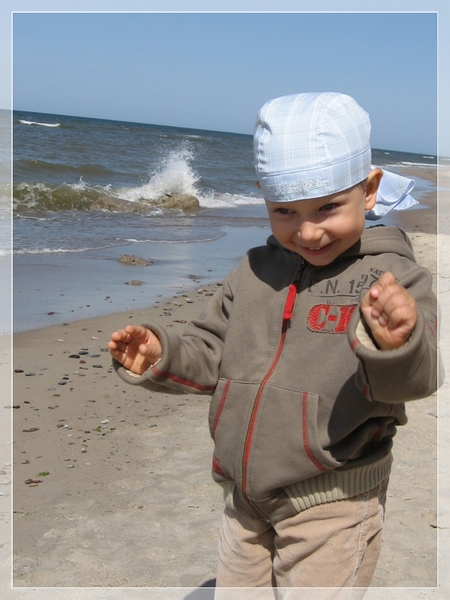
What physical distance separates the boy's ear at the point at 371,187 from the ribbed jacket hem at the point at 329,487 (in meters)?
0.65

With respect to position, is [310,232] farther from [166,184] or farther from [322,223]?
[166,184]

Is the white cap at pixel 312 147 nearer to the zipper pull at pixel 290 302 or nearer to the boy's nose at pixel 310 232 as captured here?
the boy's nose at pixel 310 232

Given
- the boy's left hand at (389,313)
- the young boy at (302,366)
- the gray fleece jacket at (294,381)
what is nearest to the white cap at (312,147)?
the young boy at (302,366)

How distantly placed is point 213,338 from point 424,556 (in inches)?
65.8

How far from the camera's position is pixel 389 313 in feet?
4.85

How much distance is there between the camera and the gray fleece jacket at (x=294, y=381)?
1839mm

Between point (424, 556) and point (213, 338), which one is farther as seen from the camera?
point (424, 556)

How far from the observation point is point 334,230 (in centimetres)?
183

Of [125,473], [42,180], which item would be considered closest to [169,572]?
[125,473]

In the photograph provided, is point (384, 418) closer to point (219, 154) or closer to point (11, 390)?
point (11, 390)

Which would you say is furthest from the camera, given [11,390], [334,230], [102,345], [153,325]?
[102,345]

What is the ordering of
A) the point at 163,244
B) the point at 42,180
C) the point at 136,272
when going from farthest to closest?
the point at 42,180
the point at 163,244
the point at 136,272

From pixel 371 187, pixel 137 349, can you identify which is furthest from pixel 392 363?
pixel 137 349

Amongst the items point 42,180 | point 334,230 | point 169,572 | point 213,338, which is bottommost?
point 169,572
